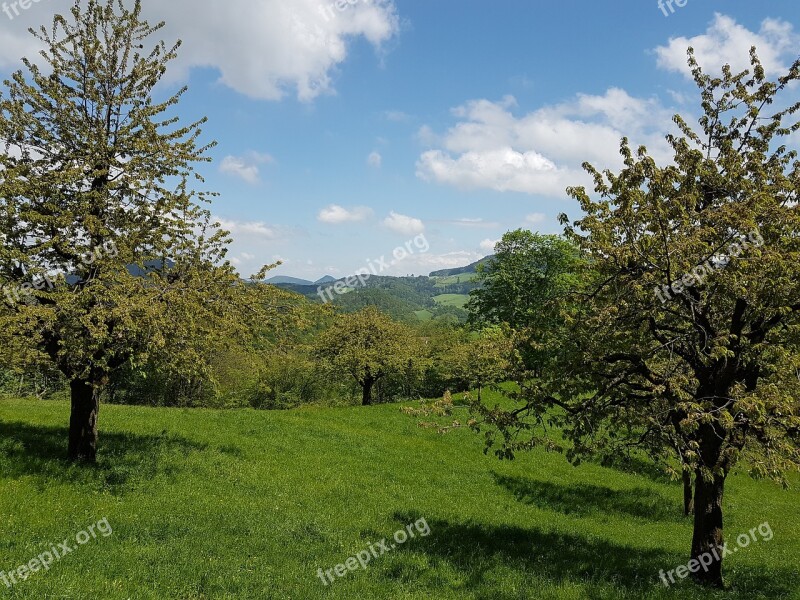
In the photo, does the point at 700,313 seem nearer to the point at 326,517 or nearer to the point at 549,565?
the point at 549,565

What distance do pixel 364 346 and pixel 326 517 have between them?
34.2 m

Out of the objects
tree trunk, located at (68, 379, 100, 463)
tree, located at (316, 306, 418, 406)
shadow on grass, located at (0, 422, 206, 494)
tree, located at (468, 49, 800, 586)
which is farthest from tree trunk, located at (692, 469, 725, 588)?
tree, located at (316, 306, 418, 406)

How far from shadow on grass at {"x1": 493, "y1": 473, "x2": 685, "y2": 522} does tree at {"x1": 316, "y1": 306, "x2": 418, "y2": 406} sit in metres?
25.2

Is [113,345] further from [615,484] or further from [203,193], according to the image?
[615,484]

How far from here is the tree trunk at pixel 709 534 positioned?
12.2 m

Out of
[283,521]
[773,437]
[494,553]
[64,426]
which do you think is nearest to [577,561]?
[494,553]

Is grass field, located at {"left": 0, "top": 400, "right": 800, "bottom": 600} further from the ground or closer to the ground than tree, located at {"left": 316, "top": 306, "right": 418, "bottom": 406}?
closer to the ground

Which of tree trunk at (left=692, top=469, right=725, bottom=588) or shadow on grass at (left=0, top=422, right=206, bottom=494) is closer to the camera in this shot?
tree trunk at (left=692, top=469, right=725, bottom=588)

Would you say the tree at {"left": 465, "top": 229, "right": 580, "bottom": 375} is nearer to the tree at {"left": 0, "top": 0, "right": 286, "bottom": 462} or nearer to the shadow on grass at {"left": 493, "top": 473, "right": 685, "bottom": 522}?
the shadow on grass at {"left": 493, "top": 473, "right": 685, "bottom": 522}

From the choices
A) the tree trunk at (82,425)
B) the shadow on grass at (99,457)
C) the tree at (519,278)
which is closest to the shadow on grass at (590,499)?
the shadow on grass at (99,457)

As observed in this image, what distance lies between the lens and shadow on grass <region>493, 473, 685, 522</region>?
21.6m

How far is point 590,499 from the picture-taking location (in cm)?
2305

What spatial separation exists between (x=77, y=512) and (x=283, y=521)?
215 inches

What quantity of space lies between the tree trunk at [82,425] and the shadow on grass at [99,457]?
418 millimetres
